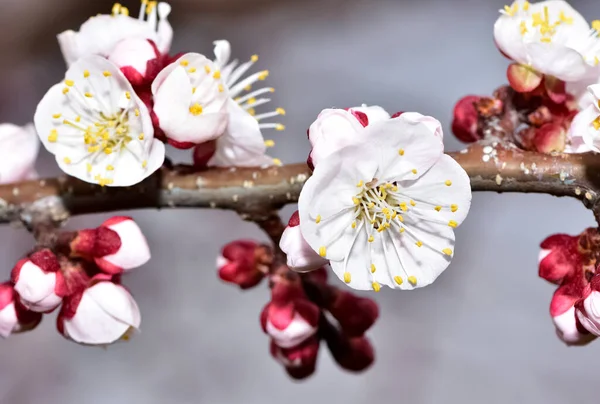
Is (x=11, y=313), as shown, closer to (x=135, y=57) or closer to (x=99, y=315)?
(x=99, y=315)

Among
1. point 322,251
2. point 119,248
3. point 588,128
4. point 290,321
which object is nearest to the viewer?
point 322,251

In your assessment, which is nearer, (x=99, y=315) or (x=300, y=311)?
(x=99, y=315)

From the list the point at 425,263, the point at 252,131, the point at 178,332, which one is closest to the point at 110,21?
the point at 252,131

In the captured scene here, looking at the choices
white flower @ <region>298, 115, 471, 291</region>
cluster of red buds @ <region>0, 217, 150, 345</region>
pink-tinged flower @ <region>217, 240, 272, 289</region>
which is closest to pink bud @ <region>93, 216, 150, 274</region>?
cluster of red buds @ <region>0, 217, 150, 345</region>

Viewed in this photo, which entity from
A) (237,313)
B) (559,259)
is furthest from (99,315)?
(237,313)

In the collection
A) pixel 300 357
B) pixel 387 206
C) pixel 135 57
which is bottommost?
pixel 300 357

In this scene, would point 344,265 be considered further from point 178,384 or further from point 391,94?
point 391,94
